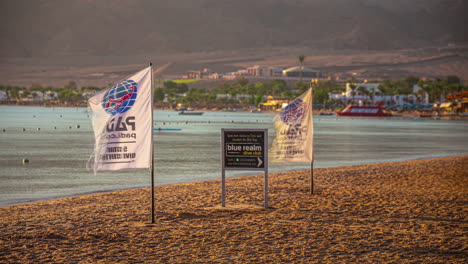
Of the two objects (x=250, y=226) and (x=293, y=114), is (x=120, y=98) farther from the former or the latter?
(x=293, y=114)

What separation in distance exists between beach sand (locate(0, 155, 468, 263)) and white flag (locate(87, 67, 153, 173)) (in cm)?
136

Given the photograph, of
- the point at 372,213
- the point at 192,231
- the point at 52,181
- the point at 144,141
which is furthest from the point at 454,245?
the point at 52,181

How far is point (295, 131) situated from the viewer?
53.8ft

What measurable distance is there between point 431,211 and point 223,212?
4.50 meters

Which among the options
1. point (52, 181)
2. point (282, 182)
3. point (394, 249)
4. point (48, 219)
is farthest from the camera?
point (52, 181)

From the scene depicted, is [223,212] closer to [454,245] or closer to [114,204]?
[114,204]

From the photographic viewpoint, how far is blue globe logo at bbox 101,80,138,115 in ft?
38.1

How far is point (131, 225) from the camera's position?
42.0 feet

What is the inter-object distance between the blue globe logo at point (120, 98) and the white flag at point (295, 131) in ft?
17.4

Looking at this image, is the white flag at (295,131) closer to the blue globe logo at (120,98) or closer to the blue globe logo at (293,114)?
the blue globe logo at (293,114)

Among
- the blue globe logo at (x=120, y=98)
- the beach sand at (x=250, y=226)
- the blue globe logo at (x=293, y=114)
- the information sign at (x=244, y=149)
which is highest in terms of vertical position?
the blue globe logo at (x=120, y=98)

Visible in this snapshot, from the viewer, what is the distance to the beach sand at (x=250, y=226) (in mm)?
10273

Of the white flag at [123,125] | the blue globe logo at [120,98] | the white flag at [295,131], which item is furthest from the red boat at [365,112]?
the blue globe logo at [120,98]

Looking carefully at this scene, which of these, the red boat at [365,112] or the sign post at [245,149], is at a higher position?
the sign post at [245,149]
